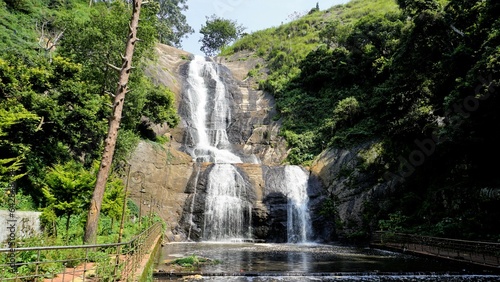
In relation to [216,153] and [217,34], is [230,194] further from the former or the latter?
[217,34]

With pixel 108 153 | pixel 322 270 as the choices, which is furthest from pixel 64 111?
pixel 322 270

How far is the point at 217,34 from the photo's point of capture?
84312mm

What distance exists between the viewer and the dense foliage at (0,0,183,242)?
44.1 ft

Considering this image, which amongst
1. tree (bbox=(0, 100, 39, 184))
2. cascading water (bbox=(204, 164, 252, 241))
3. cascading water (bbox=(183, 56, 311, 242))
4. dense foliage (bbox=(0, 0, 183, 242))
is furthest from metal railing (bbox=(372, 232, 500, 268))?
tree (bbox=(0, 100, 39, 184))

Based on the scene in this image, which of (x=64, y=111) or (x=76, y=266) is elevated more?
(x=64, y=111)

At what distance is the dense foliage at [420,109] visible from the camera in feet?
48.5

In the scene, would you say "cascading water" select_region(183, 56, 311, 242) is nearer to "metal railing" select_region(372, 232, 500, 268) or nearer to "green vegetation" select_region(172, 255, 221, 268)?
"metal railing" select_region(372, 232, 500, 268)

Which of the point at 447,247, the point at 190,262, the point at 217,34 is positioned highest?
the point at 217,34

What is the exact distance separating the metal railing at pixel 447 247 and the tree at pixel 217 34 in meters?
72.1

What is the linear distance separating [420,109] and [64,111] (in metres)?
21.1

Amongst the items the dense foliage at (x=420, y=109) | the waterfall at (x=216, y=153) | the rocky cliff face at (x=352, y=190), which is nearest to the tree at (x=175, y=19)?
the waterfall at (x=216, y=153)

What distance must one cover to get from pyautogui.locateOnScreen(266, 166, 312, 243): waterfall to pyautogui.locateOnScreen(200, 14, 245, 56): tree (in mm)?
61985

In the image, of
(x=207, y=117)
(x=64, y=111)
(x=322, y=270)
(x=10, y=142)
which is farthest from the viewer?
(x=207, y=117)

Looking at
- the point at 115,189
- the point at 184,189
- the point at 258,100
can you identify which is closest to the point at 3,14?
the point at 184,189
